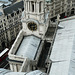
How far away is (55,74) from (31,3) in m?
30.0

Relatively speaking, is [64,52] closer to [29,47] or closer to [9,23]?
[29,47]

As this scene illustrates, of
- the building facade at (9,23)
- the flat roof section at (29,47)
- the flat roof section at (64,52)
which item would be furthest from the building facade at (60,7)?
the flat roof section at (29,47)

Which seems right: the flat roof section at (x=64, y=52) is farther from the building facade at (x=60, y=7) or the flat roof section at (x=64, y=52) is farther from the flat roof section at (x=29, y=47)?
the building facade at (x=60, y=7)

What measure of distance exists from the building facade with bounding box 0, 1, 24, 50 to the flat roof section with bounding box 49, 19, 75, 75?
36718 millimetres

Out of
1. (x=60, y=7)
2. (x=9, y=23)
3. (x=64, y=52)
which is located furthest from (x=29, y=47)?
(x=60, y=7)

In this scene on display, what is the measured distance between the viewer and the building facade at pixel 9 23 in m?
88.2

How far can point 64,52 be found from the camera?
1901 inches

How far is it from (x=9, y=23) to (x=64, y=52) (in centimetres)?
5155

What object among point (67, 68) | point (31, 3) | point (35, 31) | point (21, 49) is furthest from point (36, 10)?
point (67, 68)

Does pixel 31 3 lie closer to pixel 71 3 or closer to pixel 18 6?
pixel 18 6

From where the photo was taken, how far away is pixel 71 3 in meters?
121

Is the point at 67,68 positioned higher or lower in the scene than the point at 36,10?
lower

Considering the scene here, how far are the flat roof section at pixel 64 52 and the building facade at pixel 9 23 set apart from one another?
36718mm

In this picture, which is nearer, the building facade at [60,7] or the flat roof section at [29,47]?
the flat roof section at [29,47]
